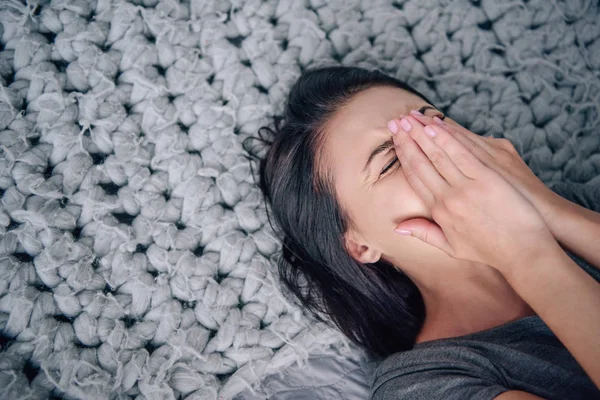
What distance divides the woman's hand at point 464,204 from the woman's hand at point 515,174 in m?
0.03

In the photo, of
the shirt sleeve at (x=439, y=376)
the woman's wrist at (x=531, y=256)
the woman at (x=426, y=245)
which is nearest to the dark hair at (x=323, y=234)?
the woman at (x=426, y=245)

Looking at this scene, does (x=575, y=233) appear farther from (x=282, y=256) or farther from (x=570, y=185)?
(x=282, y=256)

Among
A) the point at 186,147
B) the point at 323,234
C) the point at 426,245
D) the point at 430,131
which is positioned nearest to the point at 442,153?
the point at 430,131

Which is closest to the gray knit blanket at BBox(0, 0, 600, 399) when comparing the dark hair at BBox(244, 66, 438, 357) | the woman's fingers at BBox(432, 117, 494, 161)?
the dark hair at BBox(244, 66, 438, 357)

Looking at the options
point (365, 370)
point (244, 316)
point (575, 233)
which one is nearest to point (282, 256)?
point (244, 316)

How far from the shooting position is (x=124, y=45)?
0.84 metres

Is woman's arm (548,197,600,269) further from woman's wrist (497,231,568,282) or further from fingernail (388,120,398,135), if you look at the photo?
fingernail (388,120,398,135)

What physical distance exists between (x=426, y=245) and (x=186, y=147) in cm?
46

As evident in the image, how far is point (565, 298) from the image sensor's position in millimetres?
557

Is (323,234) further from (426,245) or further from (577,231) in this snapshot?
(577,231)

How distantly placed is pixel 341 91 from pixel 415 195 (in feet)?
0.76

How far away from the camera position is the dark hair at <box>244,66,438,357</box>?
2.54 feet

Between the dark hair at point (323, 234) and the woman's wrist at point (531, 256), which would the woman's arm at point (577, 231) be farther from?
the dark hair at point (323, 234)

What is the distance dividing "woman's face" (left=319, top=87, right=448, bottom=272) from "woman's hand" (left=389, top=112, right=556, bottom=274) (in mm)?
21
